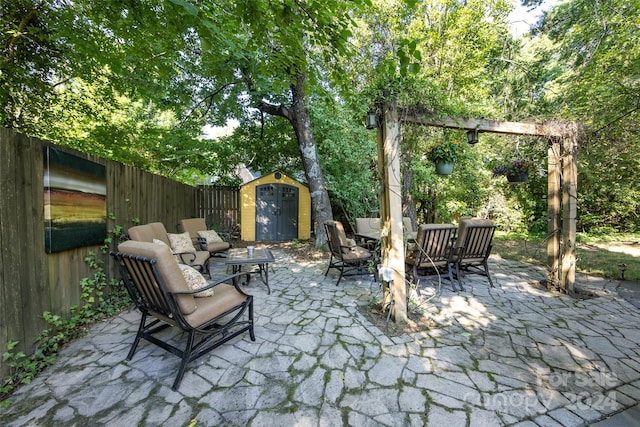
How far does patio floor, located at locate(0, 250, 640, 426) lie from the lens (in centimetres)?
160

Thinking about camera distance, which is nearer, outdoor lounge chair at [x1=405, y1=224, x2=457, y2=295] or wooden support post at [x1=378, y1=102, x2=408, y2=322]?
wooden support post at [x1=378, y1=102, x2=408, y2=322]

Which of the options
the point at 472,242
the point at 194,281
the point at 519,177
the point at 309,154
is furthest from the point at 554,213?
the point at 194,281

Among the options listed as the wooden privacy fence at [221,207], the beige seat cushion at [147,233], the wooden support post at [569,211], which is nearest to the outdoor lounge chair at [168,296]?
the beige seat cushion at [147,233]

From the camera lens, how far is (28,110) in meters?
4.14

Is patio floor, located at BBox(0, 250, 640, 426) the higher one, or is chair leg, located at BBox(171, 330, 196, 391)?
chair leg, located at BBox(171, 330, 196, 391)

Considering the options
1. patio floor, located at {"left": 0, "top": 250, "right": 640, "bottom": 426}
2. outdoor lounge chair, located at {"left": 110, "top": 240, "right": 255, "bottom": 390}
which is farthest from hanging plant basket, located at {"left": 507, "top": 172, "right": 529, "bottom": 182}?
outdoor lounge chair, located at {"left": 110, "top": 240, "right": 255, "bottom": 390}

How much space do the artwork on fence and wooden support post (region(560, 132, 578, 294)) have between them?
6.29 metres

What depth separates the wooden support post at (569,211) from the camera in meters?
3.65

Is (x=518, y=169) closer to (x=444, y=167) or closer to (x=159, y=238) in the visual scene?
(x=444, y=167)

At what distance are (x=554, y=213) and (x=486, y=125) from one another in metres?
1.92

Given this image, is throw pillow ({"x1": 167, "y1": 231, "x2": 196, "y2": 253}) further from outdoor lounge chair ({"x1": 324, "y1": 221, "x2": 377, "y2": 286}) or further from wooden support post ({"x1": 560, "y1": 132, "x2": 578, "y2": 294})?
wooden support post ({"x1": 560, "y1": 132, "x2": 578, "y2": 294})

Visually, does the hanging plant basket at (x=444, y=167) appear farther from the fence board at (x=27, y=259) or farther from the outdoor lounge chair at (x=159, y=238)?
the fence board at (x=27, y=259)

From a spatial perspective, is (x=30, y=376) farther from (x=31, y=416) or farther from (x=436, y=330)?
(x=436, y=330)

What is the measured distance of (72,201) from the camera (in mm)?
2588
